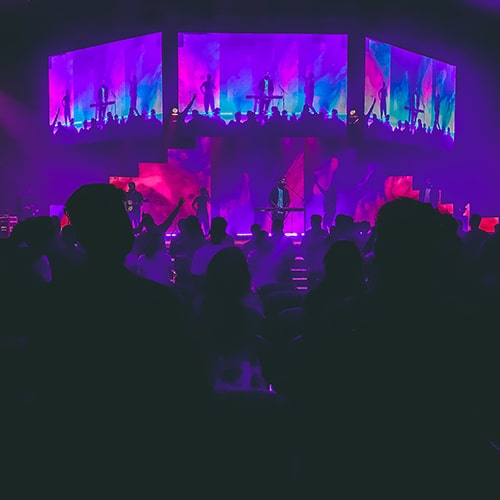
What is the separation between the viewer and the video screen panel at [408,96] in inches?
674

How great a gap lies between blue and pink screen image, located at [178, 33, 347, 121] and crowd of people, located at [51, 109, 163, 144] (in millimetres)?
1212

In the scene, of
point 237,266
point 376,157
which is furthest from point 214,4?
point 237,266

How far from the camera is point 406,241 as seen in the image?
5.97ft

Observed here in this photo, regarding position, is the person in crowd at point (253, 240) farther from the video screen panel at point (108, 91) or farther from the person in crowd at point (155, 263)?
the video screen panel at point (108, 91)

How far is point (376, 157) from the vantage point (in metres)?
18.6

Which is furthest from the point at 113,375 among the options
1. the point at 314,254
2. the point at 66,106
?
the point at 66,106

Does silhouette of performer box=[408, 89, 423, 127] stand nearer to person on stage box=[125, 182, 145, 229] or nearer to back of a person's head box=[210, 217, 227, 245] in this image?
person on stage box=[125, 182, 145, 229]

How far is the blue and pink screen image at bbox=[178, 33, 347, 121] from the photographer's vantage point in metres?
16.6

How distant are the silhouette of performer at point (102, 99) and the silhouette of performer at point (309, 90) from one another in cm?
516

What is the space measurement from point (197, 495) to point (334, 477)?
1.38ft

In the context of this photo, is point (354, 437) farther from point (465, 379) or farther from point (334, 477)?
point (465, 379)

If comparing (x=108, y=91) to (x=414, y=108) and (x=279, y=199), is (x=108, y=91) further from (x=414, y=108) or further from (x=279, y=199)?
(x=414, y=108)

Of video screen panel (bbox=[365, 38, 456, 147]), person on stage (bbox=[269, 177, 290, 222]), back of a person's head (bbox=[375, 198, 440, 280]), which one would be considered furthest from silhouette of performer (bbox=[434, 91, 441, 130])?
back of a person's head (bbox=[375, 198, 440, 280])

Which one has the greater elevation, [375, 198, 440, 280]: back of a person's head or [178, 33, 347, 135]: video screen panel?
[178, 33, 347, 135]: video screen panel
